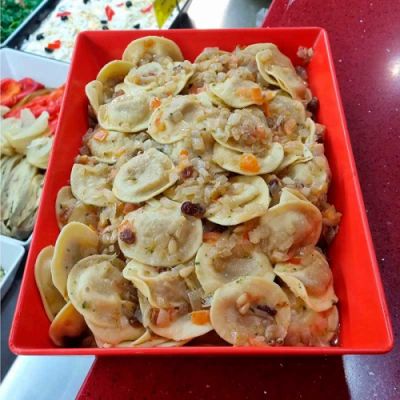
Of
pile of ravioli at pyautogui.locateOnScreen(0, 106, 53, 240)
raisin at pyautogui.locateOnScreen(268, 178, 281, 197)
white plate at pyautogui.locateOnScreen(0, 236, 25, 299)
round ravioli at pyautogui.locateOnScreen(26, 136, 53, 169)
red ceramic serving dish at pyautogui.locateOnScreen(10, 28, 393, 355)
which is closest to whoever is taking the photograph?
red ceramic serving dish at pyautogui.locateOnScreen(10, 28, 393, 355)

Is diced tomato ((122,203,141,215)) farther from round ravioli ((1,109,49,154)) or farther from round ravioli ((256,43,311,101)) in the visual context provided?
round ravioli ((1,109,49,154))

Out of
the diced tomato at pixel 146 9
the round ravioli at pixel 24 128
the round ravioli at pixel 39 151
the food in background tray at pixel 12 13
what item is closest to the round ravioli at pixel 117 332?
the round ravioli at pixel 39 151

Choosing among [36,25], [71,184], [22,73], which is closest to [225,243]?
[71,184]

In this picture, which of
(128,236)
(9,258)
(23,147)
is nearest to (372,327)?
(128,236)

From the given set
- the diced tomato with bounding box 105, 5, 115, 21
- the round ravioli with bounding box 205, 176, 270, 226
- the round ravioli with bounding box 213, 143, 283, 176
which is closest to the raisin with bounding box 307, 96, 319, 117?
the round ravioli with bounding box 213, 143, 283, 176

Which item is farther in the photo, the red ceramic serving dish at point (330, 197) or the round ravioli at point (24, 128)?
the round ravioli at point (24, 128)

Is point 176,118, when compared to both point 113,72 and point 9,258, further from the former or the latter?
point 9,258

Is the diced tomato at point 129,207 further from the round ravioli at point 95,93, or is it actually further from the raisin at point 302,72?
the raisin at point 302,72
